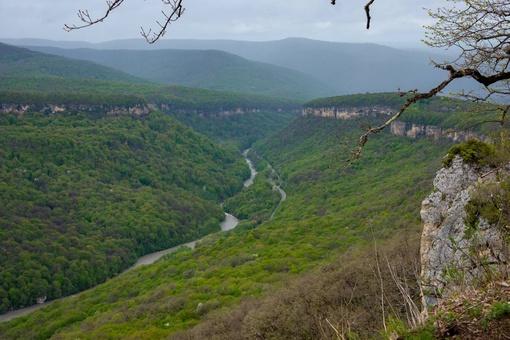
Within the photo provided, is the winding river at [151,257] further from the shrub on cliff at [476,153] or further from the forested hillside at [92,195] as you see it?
the shrub on cliff at [476,153]

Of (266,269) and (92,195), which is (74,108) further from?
(266,269)

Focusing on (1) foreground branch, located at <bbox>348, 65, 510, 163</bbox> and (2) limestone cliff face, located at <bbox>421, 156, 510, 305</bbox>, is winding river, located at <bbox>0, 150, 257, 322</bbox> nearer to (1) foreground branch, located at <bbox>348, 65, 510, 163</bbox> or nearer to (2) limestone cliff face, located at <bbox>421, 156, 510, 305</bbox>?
(2) limestone cliff face, located at <bbox>421, 156, 510, 305</bbox>

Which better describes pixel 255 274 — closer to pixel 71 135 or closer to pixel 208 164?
pixel 71 135

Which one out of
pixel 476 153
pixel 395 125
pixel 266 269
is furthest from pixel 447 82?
pixel 395 125

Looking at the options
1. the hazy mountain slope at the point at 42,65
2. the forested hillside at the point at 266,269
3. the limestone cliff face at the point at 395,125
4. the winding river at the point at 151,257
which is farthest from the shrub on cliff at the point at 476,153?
the hazy mountain slope at the point at 42,65

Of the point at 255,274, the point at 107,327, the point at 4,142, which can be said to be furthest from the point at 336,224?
the point at 4,142

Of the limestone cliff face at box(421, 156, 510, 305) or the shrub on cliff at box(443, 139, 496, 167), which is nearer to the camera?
the limestone cliff face at box(421, 156, 510, 305)

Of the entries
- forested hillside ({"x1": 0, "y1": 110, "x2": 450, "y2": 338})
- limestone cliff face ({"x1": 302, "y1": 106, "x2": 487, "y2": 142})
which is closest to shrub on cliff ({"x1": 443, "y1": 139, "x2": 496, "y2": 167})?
forested hillside ({"x1": 0, "y1": 110, "x2": 450, "y2": 338})
